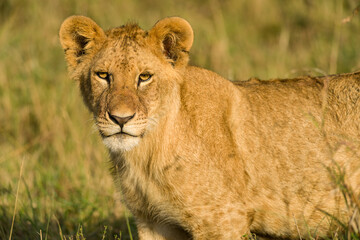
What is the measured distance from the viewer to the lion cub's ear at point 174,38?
3.81 metres

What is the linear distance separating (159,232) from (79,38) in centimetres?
158

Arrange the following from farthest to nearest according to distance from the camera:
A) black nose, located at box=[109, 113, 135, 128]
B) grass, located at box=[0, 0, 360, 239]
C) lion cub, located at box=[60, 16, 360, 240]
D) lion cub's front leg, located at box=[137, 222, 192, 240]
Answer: grass, located at box=[0, 0, 360, 239] < lion cub's front leg, located at box=[137, 222, 192, 240] < lion cub, located at box=[60, 16, 360, 240] < black nose, located at box=[109, 113, 135, 128]

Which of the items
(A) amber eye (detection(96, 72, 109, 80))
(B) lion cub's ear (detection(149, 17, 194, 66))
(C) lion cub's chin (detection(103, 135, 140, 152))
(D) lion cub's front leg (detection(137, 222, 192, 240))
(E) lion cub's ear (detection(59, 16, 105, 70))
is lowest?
(D) lion cub's front leg (detection(137, 222, 192, 240))

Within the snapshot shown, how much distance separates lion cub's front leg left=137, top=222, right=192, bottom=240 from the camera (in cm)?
410

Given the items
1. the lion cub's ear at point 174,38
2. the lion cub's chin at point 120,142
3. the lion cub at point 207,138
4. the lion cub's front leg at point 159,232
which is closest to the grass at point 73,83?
the lion cub's front leg at point 159,232

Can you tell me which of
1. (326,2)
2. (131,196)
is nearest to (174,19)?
(131,196)

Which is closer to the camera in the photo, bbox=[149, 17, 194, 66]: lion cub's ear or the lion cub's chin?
the lion cub's chin

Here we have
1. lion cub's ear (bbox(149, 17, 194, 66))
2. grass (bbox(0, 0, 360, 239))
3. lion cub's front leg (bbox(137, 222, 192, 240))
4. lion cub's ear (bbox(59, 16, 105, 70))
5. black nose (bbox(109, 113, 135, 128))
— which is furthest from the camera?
grass (bbox(0, 0, 360, 239))

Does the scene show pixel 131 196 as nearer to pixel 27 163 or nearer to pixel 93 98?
pixel 93 98

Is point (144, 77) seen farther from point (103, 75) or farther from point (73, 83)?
point (73, 83)

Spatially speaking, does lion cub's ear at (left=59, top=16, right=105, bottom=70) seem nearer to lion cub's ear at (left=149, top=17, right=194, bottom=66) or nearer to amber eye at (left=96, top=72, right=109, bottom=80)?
amber eye at (left=96, top=72, right=109, bottom=80)

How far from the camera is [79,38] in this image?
4.12m

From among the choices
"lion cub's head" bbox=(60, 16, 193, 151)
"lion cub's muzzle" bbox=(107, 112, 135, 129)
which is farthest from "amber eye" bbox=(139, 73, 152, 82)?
"lion cub's muzzle" bbox=(107, 112, 135, 129)

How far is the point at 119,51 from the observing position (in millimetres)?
3762
